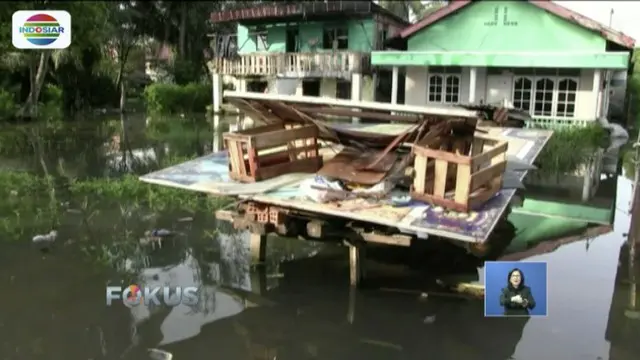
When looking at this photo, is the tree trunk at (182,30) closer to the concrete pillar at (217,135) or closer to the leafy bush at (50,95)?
Result: the leafy bush at (50,95)

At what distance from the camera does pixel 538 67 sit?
20375 mm

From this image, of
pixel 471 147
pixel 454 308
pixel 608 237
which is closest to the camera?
pixel 454 308

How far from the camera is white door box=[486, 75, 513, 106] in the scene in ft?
71.0

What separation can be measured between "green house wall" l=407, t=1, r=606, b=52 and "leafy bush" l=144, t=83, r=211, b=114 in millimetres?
11990

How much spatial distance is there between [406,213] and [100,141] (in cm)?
1459

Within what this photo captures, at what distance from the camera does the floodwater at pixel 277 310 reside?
17.7 ft

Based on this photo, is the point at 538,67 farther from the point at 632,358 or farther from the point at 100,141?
the point at 632,358

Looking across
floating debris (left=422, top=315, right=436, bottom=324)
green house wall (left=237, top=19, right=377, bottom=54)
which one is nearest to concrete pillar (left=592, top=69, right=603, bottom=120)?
green house wall (left=237, top=19, right=377, bottom=54)

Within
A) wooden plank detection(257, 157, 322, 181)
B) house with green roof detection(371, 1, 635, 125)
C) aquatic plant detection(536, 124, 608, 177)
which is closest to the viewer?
wooden plank detection(257, 157, 322, 181)

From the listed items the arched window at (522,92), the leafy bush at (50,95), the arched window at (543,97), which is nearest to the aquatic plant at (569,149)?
the arched window at (543,97)

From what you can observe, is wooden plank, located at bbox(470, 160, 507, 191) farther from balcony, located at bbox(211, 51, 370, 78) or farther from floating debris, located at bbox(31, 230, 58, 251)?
balcony, located at bbox(211, 51, 370, 78)

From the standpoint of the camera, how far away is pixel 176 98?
29.2 m

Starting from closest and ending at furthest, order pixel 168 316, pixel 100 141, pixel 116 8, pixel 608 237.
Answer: pixel 168 316 < pixel 608 237 < pixel 100 141 < pixel 116 8

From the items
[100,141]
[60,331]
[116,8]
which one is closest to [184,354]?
[60,331]
